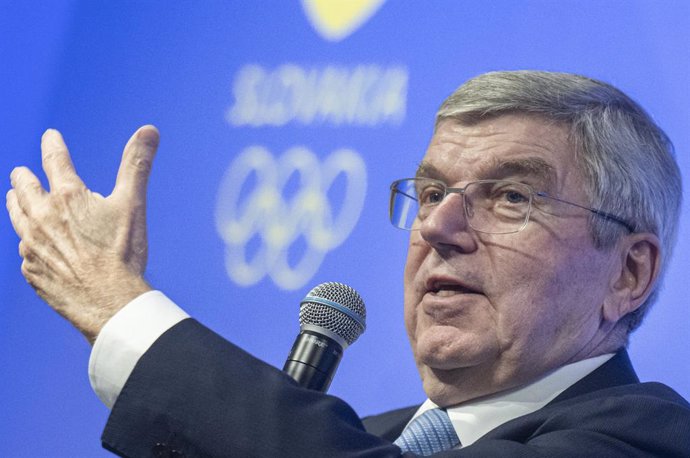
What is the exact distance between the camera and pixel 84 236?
1.66 meters

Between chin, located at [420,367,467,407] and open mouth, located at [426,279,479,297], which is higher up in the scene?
open mouth, located at [426,279,479,297]

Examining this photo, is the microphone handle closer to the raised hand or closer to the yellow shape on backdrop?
the raised hand

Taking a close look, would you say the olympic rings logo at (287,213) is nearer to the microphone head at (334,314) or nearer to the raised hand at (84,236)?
the microphone head at (334,314)

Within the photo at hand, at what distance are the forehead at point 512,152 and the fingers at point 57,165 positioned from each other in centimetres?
82

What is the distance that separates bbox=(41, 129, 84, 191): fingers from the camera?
173 cm

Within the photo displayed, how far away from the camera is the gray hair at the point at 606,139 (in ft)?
7.14

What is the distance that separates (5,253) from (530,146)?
1.92m

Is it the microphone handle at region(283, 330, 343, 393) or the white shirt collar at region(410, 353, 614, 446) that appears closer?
the microphone handle at region(283, 330, 343, 393)

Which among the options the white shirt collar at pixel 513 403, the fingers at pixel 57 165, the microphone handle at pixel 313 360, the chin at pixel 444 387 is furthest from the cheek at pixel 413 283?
the fingers at pixel 57 165

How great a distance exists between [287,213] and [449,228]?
37.9 inches

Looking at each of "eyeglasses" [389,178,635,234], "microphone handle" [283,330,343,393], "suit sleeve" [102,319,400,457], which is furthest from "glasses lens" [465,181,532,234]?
"suit sleeve" [102,319,400,457]

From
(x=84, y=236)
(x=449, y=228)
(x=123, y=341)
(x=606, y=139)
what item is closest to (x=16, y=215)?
(x=84, y=236)

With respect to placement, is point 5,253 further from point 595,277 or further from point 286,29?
point 595,277

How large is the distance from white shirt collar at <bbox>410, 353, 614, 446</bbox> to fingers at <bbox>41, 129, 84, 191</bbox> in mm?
884
